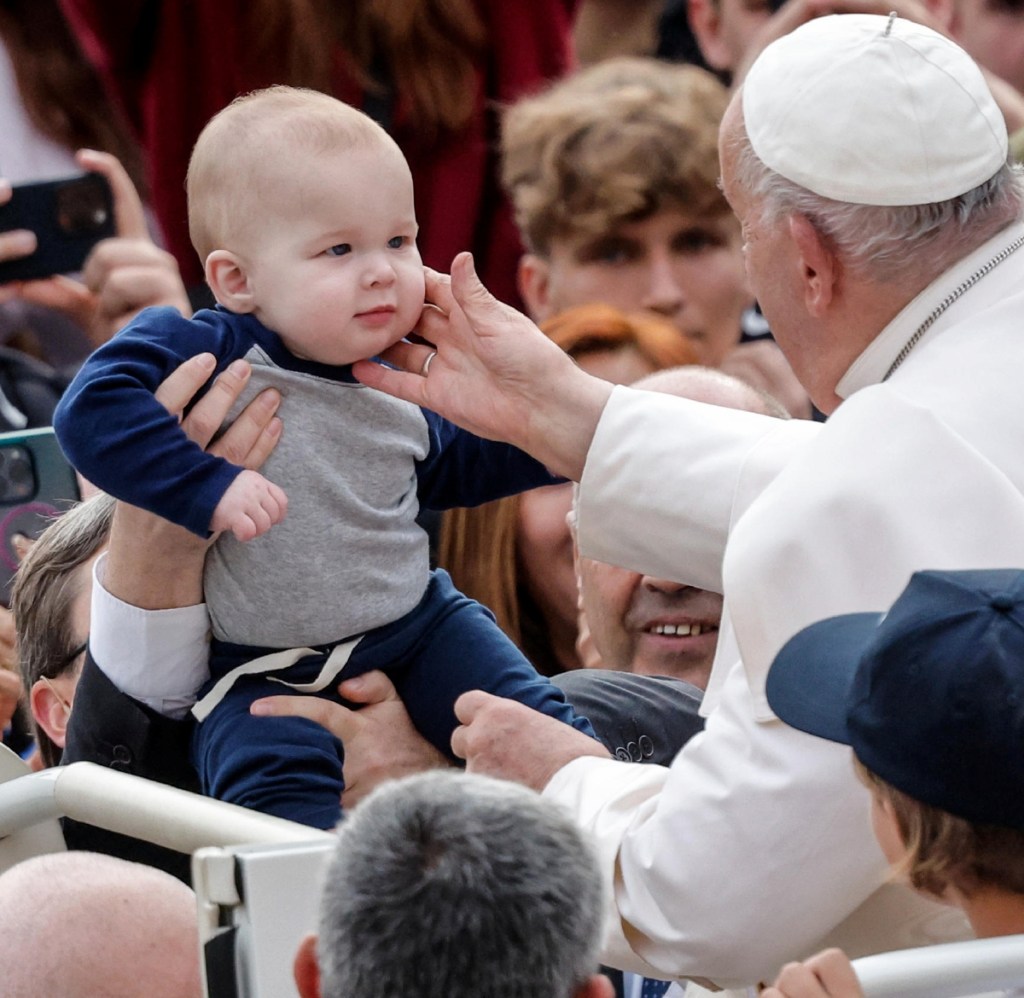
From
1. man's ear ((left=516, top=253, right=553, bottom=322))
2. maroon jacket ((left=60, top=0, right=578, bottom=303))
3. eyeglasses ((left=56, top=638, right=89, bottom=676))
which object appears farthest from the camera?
maroon jacket ((left=60, top=0, right=578, bottom=303))

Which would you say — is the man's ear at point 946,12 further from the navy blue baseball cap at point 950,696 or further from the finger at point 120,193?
the navy blue baseball cap at point 950,696

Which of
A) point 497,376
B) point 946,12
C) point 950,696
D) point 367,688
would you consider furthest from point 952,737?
point 946,12

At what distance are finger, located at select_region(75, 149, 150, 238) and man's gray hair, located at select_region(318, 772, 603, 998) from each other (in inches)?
143

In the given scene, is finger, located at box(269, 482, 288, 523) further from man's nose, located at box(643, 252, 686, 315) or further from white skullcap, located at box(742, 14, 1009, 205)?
man's nose, located at box(643, 252, 686, 315)

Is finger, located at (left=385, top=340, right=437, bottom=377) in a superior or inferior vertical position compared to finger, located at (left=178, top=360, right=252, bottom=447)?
inferior

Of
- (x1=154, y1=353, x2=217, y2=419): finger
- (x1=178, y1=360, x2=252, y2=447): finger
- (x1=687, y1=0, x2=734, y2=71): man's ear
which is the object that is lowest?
(x1=687, y1=0, x2=734, y2=71): man's ear

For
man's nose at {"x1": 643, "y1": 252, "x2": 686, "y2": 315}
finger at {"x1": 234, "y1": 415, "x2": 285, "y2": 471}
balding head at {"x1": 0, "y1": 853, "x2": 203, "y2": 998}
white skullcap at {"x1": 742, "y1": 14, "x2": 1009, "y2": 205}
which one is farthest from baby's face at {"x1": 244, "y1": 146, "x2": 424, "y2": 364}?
man's nose at {"x1": 643, "y1": 252, "x2": 686, "y2": 315}

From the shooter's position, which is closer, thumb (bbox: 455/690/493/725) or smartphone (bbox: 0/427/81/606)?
thumb (bbox: 455/690/493/725)

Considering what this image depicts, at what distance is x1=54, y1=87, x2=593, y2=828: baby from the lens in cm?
248

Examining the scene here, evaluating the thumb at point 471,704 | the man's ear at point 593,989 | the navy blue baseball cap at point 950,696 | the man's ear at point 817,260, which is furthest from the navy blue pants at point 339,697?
the man's ear at point 593,989

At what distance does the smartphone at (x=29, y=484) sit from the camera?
3.91m

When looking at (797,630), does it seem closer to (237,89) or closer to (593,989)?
(593,989)

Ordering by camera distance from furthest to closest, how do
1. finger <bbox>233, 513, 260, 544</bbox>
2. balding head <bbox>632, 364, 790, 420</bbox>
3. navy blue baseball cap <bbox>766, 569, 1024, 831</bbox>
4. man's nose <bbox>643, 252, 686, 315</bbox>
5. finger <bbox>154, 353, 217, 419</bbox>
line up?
man's nose <bbox>643, 252, 686, 315</bbox> < balding head <bbox>632, 364, 790, 420</bbox> < finger <bbox>154, 353, 217, 419</bbox> < finger <bbox>233, 513, 260, 544</bbox> < navy blue baseball cap <bbox>766, 569, 1024, 831</bbox>

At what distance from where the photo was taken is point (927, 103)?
255 centimetres
